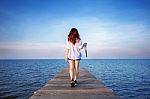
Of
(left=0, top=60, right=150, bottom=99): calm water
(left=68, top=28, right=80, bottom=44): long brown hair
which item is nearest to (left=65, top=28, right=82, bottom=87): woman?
(left=68, top=28, right=80, bottom=44): long brown hair

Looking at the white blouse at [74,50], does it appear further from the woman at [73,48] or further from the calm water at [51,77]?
the calm water at [51,77]

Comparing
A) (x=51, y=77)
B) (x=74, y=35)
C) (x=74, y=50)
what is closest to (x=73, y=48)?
(x=74, y=50)

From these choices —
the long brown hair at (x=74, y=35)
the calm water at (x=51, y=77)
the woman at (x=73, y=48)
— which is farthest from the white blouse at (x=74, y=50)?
the calm water at (x=51, y=77)

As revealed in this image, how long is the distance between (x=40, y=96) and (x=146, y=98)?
601 inches

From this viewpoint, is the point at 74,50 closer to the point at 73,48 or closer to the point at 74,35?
the point at 73,48

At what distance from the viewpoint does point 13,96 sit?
2009 cm

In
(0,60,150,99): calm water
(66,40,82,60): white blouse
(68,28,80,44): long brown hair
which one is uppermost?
(68,28,80,44): long brown hair

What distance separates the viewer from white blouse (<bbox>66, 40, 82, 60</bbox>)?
903 centimetres

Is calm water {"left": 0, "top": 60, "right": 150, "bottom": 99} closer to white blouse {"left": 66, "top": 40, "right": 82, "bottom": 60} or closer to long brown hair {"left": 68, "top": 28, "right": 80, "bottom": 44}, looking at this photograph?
white blouse {"left": 66, "top": 40, "right": 82, "bottom": 60}

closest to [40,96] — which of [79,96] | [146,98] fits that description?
[79,96]

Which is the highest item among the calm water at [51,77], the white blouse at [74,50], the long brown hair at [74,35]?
the long brown hair at [74,35]

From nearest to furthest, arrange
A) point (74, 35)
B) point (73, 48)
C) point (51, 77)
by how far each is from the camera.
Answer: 1. point (74, 35)
2. point (73, 48)
3. point (51, 77)

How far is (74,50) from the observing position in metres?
9.11

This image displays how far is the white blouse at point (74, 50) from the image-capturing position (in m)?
9.03
